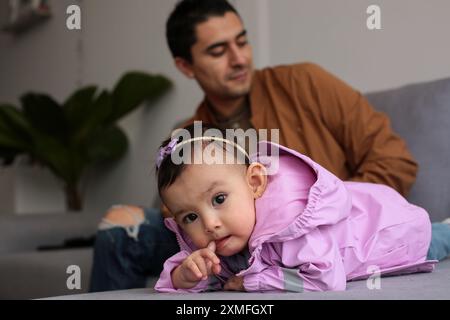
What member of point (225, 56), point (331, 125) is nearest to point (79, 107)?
point (225, 56)

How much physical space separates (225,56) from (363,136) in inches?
19.5

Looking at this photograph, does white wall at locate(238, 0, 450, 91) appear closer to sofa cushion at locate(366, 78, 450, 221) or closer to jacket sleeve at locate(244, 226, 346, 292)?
sofa cushion at locate(366, 78, 450, 221)

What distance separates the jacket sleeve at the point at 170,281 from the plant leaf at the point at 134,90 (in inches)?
71.1

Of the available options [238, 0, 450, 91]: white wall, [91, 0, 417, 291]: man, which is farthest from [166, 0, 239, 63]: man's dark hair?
[238, 0, 450, 91]: white wall

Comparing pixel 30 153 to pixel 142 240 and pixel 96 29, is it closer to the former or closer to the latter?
pixel 96 29

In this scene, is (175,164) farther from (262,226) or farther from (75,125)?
(75,125)

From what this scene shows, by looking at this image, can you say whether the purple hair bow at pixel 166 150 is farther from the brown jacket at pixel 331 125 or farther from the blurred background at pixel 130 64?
the blurred background at pixel 130 64

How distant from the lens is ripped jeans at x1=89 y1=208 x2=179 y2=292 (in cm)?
166

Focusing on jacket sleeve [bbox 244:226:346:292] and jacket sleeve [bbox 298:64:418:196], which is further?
jacket sleeve [bbox 298:64:418:196]

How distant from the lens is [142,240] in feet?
5.48

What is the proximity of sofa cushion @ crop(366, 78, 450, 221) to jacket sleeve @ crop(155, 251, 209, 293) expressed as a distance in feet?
2.25

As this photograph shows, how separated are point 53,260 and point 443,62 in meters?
1.27

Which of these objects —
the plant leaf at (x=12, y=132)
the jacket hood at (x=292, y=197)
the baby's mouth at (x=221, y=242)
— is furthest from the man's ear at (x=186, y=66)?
the plant leaf at (x=12, y=132)
